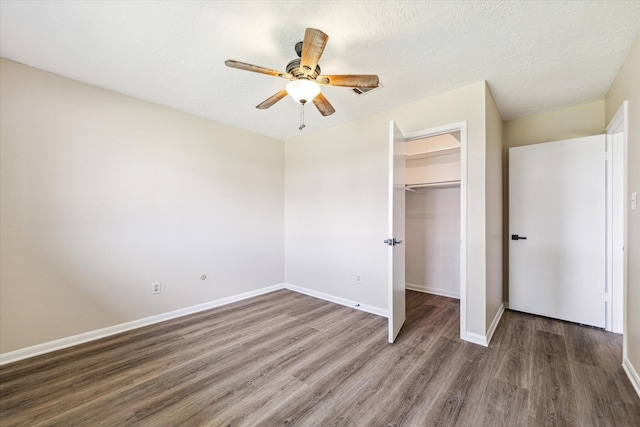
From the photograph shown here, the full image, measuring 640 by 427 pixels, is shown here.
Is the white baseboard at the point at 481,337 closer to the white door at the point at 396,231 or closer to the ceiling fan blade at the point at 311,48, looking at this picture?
the white door at the point at 396,231

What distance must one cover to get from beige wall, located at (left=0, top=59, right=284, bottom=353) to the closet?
8.73 feet

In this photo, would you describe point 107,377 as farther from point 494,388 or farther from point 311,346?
point 494,388

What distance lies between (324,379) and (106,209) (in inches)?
105

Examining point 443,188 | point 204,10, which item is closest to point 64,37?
point 204,10

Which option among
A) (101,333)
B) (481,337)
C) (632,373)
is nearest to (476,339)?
(481,337)

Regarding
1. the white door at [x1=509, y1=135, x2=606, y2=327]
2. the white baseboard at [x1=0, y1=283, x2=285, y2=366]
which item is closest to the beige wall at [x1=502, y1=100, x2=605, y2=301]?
the white door at [x1=509, y1=135, x2=606, y2=327]

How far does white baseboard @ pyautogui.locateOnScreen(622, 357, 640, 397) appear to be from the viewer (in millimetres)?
1779

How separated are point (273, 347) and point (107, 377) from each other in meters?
1.27

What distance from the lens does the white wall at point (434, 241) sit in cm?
394

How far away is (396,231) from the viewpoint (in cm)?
257

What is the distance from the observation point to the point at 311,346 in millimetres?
2447

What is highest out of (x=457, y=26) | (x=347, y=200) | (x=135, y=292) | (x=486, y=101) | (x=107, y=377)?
(x=457, y=26)

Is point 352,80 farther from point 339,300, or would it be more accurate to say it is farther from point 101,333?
point 101,333

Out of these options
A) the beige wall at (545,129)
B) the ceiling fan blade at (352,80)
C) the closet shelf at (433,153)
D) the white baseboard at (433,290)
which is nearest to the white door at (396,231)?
the ceiling fan blade at (352,80)
